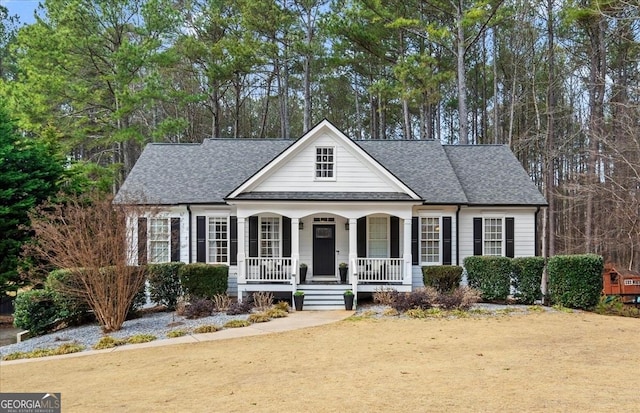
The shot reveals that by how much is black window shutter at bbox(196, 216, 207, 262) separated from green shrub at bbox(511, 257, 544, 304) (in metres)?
10.5

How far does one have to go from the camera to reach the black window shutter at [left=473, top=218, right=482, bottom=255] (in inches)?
678

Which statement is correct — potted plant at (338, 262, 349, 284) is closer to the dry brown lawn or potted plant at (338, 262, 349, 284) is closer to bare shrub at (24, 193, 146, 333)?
the dry brown lawn

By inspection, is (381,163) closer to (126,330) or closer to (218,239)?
(218,239)

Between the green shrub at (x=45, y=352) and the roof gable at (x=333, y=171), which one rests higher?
the roof gable at (x=333, y=171)

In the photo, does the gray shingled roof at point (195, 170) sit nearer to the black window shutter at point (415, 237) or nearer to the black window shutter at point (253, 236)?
the black window shutter at point (253, 236)

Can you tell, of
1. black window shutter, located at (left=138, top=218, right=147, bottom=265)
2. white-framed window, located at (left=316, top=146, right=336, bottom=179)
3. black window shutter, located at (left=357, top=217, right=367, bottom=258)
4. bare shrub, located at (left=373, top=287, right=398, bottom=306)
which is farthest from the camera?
black window shutter, located at (left=357, top=217, right=367, bottom=258)

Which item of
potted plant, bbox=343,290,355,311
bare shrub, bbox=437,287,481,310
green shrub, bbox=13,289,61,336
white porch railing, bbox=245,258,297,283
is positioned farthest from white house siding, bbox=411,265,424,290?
green shrub, bbox=13,289,61,336

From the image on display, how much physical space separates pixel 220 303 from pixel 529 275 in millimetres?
9684

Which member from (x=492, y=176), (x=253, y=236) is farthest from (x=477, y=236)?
(x=253, y=236)

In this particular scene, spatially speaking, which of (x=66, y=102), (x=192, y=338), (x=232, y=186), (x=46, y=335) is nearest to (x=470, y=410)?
(x=192, y=338)

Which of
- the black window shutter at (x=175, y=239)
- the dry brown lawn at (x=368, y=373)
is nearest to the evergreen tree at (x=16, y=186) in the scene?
the black window shutter at (x=175, y=239)

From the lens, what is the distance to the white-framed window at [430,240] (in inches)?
673

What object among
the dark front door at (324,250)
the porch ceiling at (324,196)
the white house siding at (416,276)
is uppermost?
the porch ceiling at (324,196)

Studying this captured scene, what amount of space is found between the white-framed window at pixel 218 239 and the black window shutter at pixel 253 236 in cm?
88
